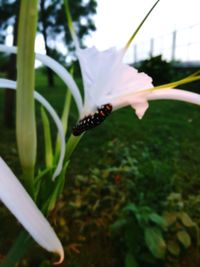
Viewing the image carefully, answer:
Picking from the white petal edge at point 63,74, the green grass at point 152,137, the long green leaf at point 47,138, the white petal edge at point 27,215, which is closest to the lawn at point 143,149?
the green grass at point 152,137

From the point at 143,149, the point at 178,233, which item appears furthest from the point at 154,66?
the point at 143,149

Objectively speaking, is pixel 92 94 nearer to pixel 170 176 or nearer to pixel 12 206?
pixel 12 206

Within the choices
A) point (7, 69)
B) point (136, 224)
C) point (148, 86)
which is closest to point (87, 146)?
point (7, 69)

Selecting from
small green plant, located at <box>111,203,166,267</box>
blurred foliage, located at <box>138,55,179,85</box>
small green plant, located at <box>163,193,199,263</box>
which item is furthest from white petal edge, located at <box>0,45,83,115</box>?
small green plant, located at <box>163,193,199,263</box>

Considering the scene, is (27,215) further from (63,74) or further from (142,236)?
(142,236)

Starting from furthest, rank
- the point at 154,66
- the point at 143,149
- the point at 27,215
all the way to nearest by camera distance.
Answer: the point at 143,149 → the point at 154,66 → the point at 27,215
